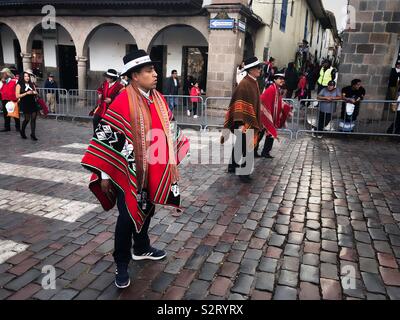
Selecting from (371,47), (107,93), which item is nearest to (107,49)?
(107,93)

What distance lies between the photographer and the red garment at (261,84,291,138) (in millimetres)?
6961

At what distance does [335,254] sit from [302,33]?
26610 mm

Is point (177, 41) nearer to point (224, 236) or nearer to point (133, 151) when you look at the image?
point (224, 236)

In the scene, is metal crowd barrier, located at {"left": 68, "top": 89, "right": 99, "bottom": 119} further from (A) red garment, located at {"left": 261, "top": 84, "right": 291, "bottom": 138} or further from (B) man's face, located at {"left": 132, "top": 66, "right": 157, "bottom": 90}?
(B) man's face, located at {"left": 132, "top": 66, "right": 157, "bottom": 90}

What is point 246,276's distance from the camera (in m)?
3.16

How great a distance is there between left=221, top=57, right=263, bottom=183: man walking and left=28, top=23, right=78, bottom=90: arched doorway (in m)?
17.0

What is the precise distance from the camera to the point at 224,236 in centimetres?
395

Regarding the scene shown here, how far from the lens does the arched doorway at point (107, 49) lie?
18656 mm

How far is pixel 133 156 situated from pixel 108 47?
708 inches

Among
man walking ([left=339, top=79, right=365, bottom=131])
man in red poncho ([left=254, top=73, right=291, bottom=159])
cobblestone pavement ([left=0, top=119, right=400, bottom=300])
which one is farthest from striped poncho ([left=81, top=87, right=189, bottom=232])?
man walking ([left=339, top=79, right=365, bottom=131])

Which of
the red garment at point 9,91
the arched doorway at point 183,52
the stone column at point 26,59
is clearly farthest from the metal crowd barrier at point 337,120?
the stone column at point 26,59
